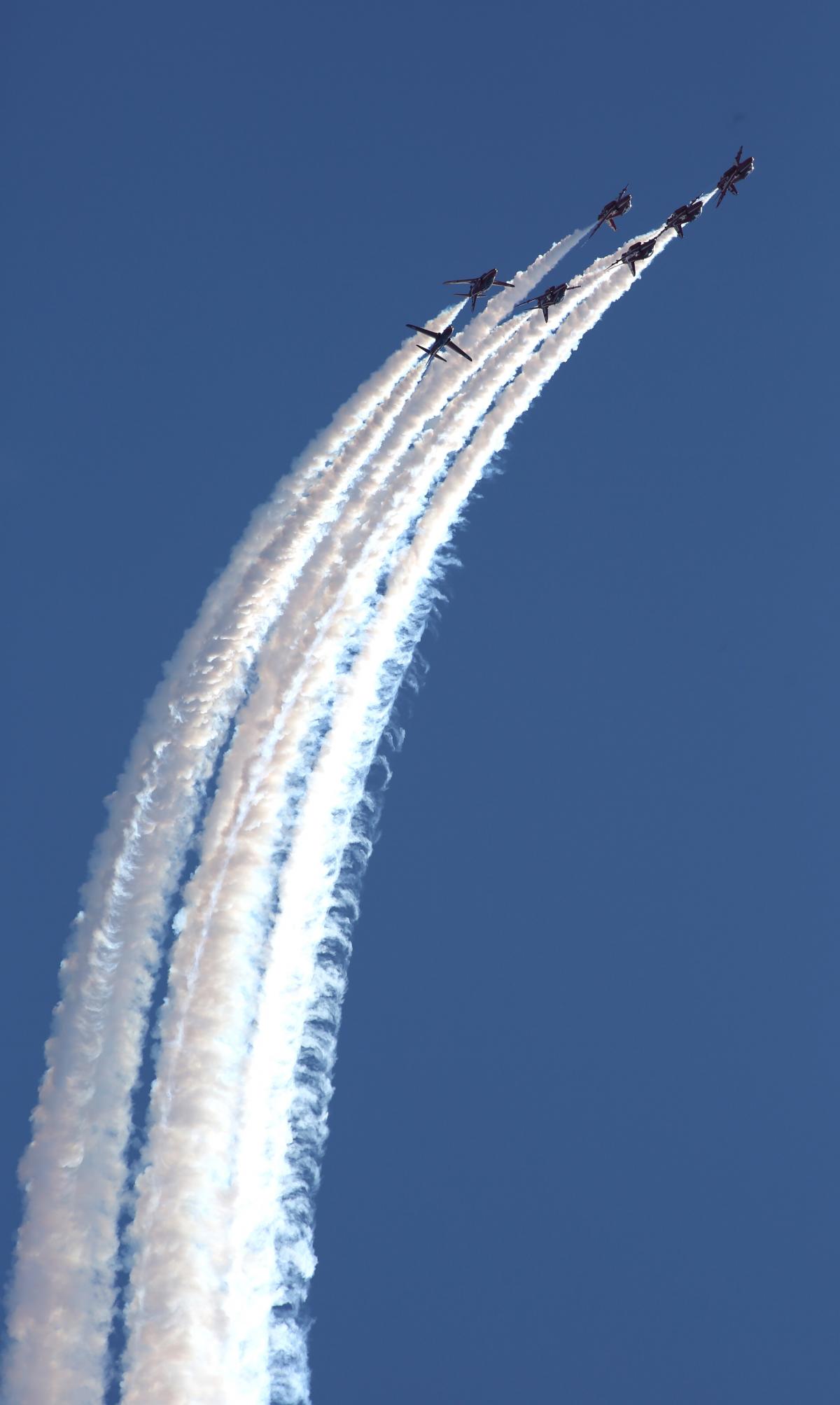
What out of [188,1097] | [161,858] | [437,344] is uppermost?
[437,344]

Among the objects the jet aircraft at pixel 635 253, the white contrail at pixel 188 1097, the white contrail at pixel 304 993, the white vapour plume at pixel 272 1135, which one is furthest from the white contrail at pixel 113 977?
the jet aircraft at pixel 635 253

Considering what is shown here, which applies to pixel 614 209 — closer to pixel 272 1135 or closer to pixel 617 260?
pixel 617 260

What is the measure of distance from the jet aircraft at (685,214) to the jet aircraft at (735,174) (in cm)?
73

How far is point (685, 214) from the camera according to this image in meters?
53.1

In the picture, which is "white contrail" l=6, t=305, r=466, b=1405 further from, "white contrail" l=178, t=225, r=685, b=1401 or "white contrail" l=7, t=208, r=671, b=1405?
"white contrail" l=178, t=225, r=685, b=1401

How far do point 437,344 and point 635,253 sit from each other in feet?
29.4

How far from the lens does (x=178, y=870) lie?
134ft

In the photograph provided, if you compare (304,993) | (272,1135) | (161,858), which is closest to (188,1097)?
(272,1135)

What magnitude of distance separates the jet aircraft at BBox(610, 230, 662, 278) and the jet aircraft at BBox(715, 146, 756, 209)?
3.34 meters

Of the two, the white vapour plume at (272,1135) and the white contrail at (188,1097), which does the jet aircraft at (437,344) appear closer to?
the white vapour plume at (272,1135)

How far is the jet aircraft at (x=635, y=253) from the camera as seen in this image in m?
52.2

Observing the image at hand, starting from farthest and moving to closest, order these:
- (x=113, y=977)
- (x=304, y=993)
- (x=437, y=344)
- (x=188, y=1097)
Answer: (x=437, y=344), (x=113, y=977), (x=304, y=993), (x=188, y=1097)

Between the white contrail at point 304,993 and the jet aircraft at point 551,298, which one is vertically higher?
the jet aircraft at point 551,298

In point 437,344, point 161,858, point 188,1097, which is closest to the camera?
point 188,1097
